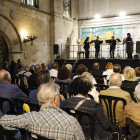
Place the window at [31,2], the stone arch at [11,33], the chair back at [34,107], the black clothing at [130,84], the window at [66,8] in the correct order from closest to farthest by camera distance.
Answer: the chair back at [34,107], the black clothing at [130,84], the stone arch at [11,33], the window at [31,2], the window at [66,8]

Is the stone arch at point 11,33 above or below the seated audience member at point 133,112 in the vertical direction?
above

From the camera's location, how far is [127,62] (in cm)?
973

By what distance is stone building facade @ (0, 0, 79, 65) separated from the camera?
370 inches

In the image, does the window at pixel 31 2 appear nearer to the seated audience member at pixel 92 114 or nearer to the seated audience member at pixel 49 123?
the seated audience member at pixel 92 114

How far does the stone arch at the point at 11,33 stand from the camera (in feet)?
29.7

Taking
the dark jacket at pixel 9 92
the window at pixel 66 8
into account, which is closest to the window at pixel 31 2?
the window at pixel 66 8

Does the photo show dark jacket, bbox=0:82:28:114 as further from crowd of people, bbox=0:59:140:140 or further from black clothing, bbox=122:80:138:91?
black clothing, bbox=122:80:138:91

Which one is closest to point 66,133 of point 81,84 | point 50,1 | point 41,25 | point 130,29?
point 81,84

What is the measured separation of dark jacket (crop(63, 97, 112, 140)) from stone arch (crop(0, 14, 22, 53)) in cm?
809

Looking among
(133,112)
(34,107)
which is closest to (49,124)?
(34,107)

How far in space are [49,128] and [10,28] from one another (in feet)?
29.4

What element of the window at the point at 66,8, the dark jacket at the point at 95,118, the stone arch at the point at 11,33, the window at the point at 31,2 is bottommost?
the dark jacket at the point at 95,118

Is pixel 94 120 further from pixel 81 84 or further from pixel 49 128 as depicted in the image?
pixel 49 128

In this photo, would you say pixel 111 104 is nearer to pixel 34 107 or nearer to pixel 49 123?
pixel 34 107
